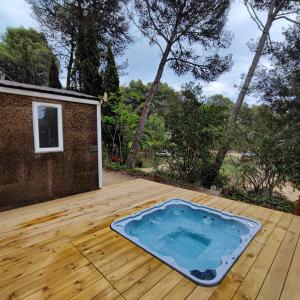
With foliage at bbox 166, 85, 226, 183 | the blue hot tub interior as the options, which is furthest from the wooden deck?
foliage at bbox 166, 85, 226, 183

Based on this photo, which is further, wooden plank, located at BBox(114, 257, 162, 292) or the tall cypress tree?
the tall cypress tree

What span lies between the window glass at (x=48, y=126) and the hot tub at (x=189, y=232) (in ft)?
7.33

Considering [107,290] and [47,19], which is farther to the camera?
[47,19]

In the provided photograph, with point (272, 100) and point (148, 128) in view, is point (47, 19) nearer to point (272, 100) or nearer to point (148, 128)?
point (148, 128)

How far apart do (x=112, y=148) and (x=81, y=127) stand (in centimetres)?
473

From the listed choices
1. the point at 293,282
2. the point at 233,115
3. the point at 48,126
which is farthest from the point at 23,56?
the point at 293,282

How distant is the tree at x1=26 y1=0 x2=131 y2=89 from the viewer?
344 inches

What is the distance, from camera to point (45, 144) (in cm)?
409

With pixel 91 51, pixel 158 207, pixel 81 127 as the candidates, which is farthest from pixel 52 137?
pixel 91 51

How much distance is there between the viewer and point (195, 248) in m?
3.24

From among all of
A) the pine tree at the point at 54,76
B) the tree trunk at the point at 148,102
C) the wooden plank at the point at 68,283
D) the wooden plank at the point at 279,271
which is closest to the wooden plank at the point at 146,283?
the wooden plank at the point at 68,283

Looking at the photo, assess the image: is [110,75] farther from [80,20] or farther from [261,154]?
[261,154]

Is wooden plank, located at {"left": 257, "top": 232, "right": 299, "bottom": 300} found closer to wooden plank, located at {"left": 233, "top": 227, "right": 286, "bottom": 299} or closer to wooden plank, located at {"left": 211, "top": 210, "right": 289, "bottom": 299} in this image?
wooden plank, located at {"left": 233, "top": 227, "right": 286, "bottom": 299}

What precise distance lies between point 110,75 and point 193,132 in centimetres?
598
